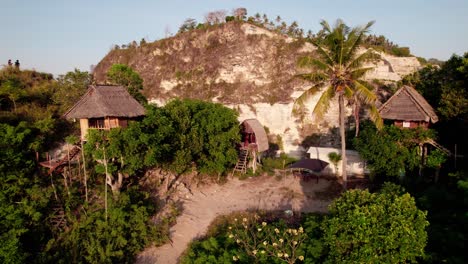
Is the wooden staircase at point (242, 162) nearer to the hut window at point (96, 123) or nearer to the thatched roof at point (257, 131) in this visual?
the thatched roof at point (257, 131)

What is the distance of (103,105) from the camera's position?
16969mm

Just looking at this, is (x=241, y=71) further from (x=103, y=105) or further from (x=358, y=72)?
(x=358, y=72)

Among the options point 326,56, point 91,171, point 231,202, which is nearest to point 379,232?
point 326,56

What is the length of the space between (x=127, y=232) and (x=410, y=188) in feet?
48.0

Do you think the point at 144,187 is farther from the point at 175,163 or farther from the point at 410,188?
the point at 410,188

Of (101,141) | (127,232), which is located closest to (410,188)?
(127,232)

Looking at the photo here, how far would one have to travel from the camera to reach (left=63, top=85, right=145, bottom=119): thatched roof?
1692cm

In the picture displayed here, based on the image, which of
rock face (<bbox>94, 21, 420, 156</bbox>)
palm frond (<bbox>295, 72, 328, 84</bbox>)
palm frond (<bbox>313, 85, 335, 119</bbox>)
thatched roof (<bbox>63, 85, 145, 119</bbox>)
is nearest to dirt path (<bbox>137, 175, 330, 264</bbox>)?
palm frond (<bbox>313, 85, 335, 119</bbox>)

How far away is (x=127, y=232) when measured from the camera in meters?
15.0

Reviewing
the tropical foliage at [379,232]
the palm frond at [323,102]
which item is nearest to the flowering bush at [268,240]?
the tropical foliage at [379,232]

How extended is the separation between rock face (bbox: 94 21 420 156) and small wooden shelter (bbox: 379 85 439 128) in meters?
12.7

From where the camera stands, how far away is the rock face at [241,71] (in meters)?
34.2

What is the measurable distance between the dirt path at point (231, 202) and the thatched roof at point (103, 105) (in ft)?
21.2

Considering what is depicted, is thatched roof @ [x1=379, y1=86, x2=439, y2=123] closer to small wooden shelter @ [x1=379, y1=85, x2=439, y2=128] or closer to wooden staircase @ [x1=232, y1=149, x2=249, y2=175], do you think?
small wooden shelter @ [x1=379, y1=85, x2=439, y2=128]
